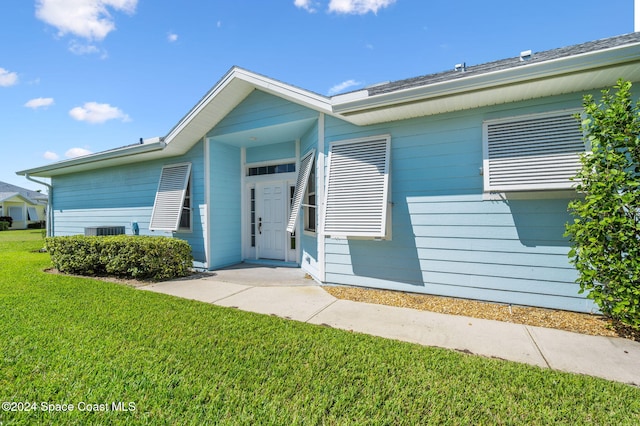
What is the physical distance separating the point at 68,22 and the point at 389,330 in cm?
1049

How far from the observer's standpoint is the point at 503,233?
413 centimetres

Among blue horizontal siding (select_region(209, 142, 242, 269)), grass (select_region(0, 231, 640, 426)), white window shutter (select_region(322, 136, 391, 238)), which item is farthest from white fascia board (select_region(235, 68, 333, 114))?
grass (select_region(0, 231, 640, 426))

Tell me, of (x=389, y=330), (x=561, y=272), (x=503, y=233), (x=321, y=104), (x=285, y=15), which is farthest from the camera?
(x=285, y=15)

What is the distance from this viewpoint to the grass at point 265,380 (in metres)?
1.86

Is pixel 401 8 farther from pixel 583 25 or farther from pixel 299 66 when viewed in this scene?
pixel 583 25

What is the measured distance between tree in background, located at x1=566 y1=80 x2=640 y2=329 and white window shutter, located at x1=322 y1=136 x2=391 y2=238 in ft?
8.14

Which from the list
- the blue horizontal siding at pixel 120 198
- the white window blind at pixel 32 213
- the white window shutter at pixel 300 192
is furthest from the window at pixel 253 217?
the white window blind at pixel 32 213

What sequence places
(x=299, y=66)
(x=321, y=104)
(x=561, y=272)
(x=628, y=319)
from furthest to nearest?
(x=299, y=66)
(x=321, y=104)
(x=561, y=272)
(x=628, y=319)

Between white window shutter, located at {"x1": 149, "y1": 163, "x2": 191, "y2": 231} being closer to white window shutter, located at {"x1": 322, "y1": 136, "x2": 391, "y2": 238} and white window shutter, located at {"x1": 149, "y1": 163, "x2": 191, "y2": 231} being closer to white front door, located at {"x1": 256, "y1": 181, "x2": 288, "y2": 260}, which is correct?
white front door, located at {"x1": 256, "y1": 181, "x2": 288, "y2": 260}

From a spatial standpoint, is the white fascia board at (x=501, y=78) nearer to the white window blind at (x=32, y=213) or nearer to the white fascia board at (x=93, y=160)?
the white fascia board at (x=93, y=160)

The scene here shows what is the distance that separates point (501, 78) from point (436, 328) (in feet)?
11.0

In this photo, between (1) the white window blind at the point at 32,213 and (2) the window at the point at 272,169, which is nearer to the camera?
(2) the window at the point at 272,169

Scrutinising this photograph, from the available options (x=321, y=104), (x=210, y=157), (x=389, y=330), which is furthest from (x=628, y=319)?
(x=210, y=157)

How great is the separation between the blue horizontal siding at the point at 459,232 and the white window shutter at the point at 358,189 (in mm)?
239
